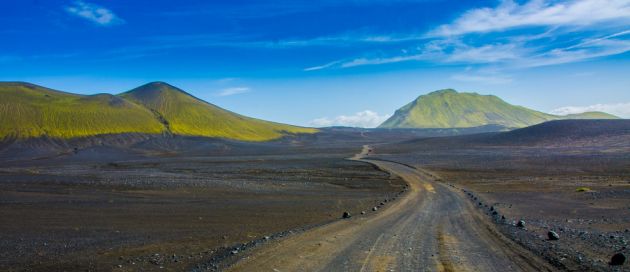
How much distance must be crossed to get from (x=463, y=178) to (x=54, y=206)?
34379mm

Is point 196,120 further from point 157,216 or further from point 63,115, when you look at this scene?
point 157,216

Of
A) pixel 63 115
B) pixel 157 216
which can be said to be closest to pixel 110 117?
pixel 63 115

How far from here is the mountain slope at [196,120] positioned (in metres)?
150

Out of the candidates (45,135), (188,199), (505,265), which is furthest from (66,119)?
(505,265)

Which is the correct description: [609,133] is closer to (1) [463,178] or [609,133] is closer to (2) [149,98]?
(1) [463,178]

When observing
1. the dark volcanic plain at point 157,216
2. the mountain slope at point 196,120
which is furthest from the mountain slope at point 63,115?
the dark volcanic plain at point 157,216

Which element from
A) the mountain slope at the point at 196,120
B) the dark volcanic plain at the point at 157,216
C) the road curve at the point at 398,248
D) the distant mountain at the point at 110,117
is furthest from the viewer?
the mountain slope at the point at 196,120

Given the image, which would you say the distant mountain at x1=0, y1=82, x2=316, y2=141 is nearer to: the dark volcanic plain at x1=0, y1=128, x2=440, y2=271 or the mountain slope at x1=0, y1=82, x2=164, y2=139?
the mountain slope at x1=0, y1=82, x2=164, y2=139

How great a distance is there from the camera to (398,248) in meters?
12.7

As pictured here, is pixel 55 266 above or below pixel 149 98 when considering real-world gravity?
below

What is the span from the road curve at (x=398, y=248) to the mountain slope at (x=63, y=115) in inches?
4124

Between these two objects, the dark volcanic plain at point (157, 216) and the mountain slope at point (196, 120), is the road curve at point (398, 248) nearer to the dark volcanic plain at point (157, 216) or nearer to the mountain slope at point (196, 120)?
the dark volcanic plain at point (157, 216)

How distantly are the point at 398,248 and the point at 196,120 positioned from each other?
155m

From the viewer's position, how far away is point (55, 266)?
11.7 metres
